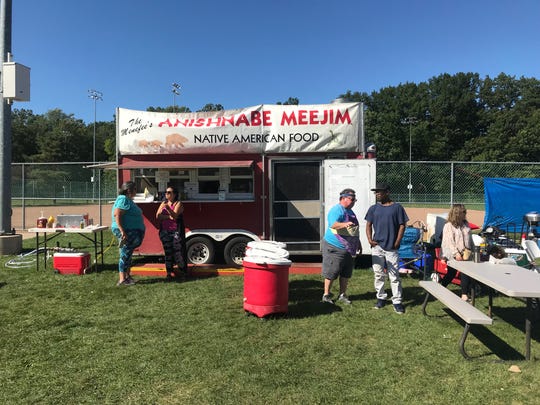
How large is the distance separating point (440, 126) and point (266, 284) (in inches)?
2552

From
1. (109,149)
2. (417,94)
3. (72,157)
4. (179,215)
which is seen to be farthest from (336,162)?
(109,149)

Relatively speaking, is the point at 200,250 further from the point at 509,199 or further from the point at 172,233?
the point at 509,199

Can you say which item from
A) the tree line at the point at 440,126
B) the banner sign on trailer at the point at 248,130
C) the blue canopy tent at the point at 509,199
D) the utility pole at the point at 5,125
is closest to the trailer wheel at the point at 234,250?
the banner sign on trailer at the point at 248,130

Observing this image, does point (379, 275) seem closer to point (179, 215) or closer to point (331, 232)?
point (331, 232)

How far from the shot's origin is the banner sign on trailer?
8133 millimetres

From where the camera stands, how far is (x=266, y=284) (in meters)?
5.09

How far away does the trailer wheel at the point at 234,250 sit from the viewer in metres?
8.02

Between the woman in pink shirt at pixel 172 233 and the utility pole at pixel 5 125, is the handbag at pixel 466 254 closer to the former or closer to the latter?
the woman in pink shirt at pixel 172 233

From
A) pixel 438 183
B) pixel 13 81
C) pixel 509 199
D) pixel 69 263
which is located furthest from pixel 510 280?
pixel 438 183

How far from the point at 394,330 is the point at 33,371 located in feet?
12.4

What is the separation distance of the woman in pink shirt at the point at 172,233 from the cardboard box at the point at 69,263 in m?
1.69

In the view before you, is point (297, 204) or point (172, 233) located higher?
point (297, 204)

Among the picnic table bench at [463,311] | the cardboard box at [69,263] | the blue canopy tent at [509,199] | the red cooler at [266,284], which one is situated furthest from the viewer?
the blue canopy tent at [509,199]

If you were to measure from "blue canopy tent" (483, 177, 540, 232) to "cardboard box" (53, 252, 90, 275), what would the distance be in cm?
1086
